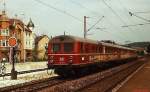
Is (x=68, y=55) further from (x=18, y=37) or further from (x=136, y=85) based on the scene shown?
(x=18, y=37)

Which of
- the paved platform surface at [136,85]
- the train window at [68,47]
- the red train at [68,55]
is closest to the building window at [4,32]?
the red train at [68,55]

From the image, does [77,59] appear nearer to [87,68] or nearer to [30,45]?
[87,68]

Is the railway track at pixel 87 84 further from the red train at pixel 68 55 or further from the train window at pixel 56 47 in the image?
the train window at pixel 56 47

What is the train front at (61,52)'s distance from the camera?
27.5 m

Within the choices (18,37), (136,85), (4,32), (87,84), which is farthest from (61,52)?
(18,37)

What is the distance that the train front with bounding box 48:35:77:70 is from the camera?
27.5m

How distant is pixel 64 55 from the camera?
27734mm

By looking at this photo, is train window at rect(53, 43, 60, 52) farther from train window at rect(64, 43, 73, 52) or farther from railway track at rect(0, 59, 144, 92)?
railway track at rect(0, 59, 144, 92)

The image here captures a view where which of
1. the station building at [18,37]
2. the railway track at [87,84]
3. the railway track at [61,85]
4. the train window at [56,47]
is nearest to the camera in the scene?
the railway track at [87,84]

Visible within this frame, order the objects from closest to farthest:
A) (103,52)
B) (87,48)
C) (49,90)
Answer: (49,90) → (87,48) → (103,52)

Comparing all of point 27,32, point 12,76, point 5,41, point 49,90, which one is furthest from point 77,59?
point 27,32

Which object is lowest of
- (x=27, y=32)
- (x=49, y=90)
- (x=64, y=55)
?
(x=49, y=90)

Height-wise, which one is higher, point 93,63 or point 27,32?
point 27,32

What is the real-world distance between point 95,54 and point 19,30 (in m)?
69.2
